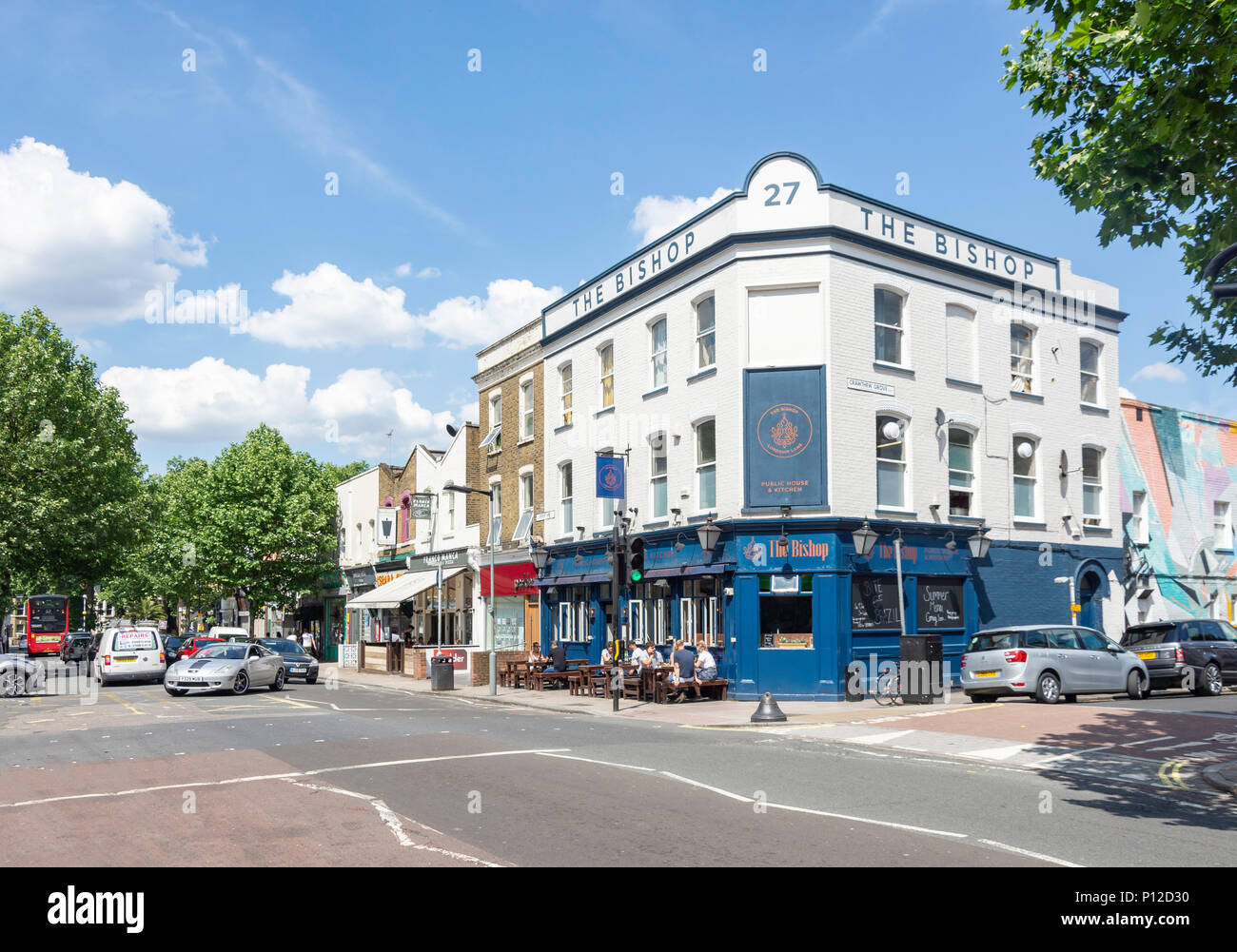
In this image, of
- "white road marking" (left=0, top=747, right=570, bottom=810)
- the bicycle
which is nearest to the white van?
"white road marking" (left=0, top=747, right=570, bottom=810)

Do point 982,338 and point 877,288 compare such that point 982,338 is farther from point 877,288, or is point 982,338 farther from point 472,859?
point 472,859

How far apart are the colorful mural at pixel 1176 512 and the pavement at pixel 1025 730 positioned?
916 cm

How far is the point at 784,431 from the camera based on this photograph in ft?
78.6

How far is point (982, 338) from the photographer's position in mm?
27172

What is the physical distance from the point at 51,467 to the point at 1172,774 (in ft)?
132

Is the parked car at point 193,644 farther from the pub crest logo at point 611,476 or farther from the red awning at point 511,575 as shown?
the pub crest logo at point 611,476

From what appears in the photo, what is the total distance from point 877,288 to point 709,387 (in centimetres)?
486

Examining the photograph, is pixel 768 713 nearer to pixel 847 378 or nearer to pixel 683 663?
pixel 683 663

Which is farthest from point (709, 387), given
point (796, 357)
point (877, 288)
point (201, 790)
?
point (201, 790)

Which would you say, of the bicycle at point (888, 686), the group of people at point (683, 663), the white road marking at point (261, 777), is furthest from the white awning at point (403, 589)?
the white road marking at point (261, 777)

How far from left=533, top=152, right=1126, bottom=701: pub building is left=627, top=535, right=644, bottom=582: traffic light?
271cm

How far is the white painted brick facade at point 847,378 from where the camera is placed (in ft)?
79.5

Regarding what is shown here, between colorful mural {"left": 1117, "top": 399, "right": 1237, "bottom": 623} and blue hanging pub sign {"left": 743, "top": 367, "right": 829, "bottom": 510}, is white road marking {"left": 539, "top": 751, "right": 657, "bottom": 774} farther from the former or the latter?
colorful mural {"left": 1117, "top": 399, "right": 1237, "bottom": 623}

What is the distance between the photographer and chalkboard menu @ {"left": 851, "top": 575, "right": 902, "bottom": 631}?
2361cm
